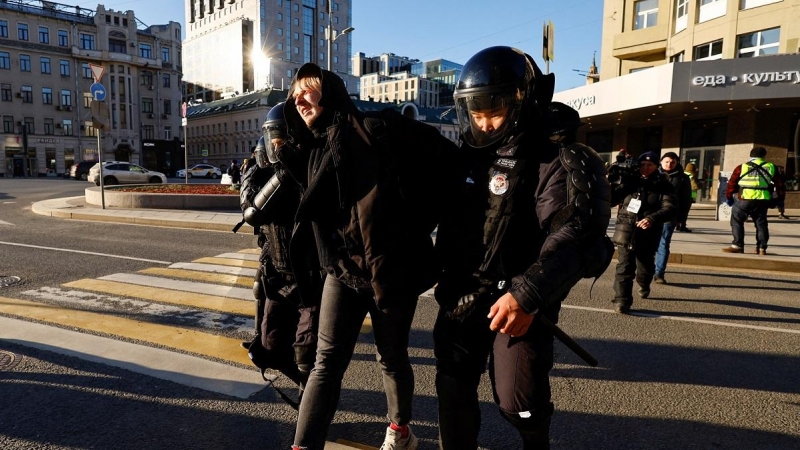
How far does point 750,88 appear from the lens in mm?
16359

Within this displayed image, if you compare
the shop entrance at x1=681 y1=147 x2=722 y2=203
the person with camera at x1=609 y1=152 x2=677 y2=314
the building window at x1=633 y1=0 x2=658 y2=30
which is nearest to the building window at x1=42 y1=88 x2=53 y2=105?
the building window at x1=633 y1=0 x2=658 y2=30

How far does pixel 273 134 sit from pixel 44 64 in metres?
64.4

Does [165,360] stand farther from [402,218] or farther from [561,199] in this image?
[561,199]

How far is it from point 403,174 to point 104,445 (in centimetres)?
213

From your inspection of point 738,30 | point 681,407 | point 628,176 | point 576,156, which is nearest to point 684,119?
point 738,30

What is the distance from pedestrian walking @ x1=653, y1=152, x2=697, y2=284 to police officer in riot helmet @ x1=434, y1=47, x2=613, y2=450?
535cm

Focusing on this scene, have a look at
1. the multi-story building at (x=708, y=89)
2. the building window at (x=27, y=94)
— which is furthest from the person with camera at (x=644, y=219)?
the building window at (x=27, y=94)

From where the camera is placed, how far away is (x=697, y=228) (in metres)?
12.2

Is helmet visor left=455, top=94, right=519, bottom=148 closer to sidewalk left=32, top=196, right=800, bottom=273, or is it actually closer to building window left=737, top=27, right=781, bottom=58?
sidewalk left=32, top=196, right=800, bottom=273

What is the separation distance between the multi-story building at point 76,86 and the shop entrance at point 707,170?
48627 millimetres

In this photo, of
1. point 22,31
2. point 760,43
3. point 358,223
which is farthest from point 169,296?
point 22,31

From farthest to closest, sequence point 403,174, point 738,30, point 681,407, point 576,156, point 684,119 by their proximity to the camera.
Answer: point 684,119 → point 738,30 → point 681,407 → point 403,174 → point 576,156

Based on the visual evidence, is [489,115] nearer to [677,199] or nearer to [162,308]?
[162,308]

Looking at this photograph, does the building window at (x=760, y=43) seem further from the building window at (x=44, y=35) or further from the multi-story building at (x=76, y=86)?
the building window at (x=44, y=35)
